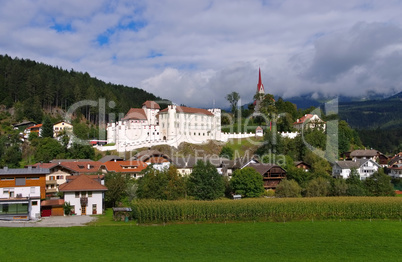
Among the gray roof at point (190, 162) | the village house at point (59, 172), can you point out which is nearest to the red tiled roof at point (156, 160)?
the gray roof at point (190, 162)

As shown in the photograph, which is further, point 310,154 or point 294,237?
point 310,154

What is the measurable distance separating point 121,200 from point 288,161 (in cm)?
2766

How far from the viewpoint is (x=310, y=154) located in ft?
208

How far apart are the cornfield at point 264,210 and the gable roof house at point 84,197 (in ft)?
17.5

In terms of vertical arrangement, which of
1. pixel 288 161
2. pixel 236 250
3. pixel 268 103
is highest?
pixel 268 103

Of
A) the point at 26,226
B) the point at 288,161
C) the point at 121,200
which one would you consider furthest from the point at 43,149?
the point at 288,161

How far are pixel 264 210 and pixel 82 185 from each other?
1918 cm

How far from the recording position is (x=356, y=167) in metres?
60.5

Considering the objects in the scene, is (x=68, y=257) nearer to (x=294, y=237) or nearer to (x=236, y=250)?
(x=236, y=250)

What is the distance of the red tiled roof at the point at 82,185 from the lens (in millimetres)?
38625

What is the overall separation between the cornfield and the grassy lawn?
2.24 metres

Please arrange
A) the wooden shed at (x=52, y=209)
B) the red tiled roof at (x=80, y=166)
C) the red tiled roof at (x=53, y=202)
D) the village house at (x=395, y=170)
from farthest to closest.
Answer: the village house at (x=395, y=170) → the red tiled roof at (x=80, y=166) → the red tiled roof at (x=53, y=202) → the wooden shed at (x=52, y=209)

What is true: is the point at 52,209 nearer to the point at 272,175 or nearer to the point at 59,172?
the point at 59,172

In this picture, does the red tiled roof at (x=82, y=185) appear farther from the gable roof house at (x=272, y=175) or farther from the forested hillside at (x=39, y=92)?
the forested hillside at (x=39, y=92)
